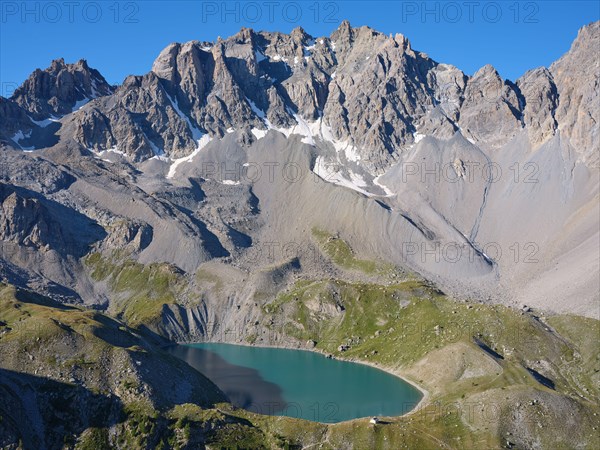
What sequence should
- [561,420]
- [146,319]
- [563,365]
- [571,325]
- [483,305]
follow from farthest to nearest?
[146,319] < [483,305] < [571,325] < [563,365] < [561,420]

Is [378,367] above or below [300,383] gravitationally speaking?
above

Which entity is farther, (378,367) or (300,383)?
(378,367)

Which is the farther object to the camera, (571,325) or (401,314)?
(401,314)

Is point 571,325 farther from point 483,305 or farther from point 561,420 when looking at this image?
point 561,420

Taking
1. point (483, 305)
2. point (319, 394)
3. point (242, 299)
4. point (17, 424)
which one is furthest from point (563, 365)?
point (17, 424)

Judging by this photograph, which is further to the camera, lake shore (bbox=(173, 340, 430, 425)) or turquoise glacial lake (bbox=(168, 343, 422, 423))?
lake shore (bbox=(173, 340, 430, 425))

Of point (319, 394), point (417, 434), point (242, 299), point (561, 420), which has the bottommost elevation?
point (417, 434)

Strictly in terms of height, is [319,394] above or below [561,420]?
above

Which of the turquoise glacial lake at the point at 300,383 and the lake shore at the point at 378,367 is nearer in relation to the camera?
the turquoise glacial lake at the point at 300,383
